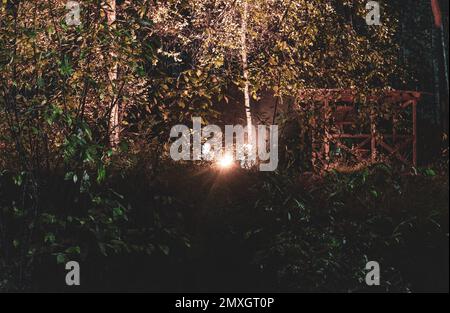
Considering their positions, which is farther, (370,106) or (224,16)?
(224,16)

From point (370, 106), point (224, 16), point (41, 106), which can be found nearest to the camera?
point (41, 106)

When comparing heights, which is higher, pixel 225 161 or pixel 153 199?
pixel 225 161

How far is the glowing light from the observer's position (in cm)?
861

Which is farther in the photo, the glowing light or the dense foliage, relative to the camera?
the glowing light

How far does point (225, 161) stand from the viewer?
957 centimetres

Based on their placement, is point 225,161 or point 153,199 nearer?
point 153,199

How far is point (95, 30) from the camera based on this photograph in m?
6.28

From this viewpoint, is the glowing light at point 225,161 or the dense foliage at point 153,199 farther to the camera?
the glowing light at point 225,161

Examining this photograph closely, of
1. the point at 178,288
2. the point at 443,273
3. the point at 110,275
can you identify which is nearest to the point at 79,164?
the point at 110,275

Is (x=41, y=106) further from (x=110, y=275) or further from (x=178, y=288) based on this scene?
(x=178, y=288)

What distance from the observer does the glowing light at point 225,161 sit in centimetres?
861

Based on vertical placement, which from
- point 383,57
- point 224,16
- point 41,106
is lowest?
point 41,106
